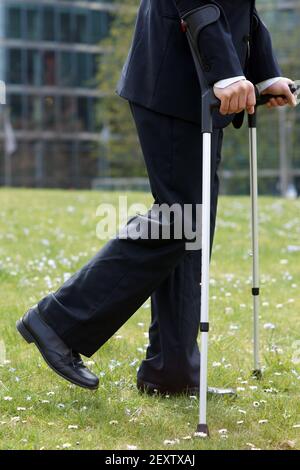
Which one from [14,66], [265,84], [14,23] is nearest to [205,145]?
[265,84]

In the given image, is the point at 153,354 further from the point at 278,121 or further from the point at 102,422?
the point at 278,121

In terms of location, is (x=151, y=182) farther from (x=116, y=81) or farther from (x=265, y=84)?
(x=116, y=81)

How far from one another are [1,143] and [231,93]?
4873 centimetres

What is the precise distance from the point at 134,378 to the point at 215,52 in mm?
1728

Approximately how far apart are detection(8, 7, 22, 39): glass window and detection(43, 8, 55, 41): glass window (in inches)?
58.3

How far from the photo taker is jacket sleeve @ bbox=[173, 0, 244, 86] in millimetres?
3574

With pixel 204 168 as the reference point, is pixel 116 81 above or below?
above

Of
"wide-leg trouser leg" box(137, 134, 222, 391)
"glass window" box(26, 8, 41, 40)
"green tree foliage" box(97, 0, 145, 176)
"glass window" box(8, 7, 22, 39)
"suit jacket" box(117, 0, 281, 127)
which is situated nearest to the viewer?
"suit jacket" box(117, 0, 281, 127)

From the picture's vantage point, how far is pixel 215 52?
3578 mm

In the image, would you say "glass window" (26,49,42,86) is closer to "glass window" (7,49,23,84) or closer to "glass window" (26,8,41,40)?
"glass window" (7,49,23,84)

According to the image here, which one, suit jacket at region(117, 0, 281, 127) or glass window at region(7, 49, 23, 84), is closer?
suit jacket at region(117, 0, 281, 127)

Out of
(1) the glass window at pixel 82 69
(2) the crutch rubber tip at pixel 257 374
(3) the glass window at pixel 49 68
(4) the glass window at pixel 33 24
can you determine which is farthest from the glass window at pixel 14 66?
(2) the crutch rubber tip at pixel 257 374

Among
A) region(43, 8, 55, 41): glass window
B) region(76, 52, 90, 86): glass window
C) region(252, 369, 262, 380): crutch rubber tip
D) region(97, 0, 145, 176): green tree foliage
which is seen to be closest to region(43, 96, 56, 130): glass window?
region(76, 52, 90, 86): glass window

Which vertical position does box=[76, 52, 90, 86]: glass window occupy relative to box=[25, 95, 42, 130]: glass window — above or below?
above
